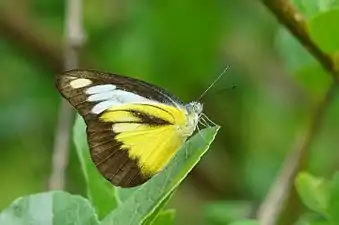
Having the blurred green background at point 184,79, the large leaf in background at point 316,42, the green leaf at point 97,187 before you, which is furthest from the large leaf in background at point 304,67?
the blurred green background at point 184,79

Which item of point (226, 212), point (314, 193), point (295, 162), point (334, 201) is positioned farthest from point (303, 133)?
point (334, 201)

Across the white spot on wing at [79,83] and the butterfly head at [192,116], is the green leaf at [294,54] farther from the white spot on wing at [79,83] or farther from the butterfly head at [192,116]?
the white spot on wing at [79,83]

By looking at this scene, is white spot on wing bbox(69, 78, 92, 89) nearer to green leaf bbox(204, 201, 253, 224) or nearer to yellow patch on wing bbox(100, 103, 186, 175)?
yellow patch on wing bbox(100, 103, 186, 175)

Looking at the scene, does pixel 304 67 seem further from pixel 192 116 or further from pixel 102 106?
pixel 102 106

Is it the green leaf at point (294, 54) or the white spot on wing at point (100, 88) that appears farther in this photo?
the green leaf at point (294, 54)

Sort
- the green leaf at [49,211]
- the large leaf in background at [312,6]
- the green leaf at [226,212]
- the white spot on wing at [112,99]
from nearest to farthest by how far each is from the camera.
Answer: the green leaf at [49,211] < the white spot on wing at [112,99] < the large leaf in background at [312,6] < the green leaf at [226,212]

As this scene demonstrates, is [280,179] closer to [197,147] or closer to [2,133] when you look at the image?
[197,147]

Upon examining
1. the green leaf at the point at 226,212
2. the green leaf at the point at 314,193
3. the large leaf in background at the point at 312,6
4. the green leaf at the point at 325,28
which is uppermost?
the large leaf in background at the point at 312,6

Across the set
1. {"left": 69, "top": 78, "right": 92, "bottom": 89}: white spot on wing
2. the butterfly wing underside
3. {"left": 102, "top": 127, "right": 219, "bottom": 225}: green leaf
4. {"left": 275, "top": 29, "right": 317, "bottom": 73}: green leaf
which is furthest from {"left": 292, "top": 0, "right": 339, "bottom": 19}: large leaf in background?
{"left": 102, "top": 127, "right": 219, "bottom": 225}: green leaf
